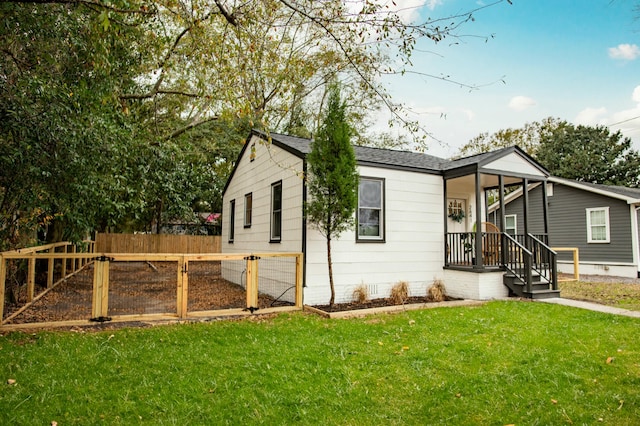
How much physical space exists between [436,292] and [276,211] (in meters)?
4.04

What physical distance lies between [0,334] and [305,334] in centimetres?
394

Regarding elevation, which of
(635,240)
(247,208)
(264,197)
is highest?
(264,197)

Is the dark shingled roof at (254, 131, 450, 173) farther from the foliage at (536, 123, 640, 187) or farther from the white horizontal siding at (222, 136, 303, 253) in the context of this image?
the foliage at (536, 123, 640, 187)

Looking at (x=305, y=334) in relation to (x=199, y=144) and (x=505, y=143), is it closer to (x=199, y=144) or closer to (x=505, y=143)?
(x=199, y=144)

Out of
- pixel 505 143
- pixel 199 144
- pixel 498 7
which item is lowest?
pixel 498 7

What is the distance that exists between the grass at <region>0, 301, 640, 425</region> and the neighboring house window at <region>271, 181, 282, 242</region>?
3408mm

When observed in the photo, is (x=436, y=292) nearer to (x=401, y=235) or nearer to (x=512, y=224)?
(x=401, y=235)

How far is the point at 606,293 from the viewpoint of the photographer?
9.14 metres

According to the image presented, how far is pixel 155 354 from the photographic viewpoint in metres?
4.29

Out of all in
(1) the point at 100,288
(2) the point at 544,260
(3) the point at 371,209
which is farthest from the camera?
(2) the point at 544,260

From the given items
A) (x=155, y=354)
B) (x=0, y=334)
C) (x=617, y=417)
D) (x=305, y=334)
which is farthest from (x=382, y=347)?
(x=0, y=334)

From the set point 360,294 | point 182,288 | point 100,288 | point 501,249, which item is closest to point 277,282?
point 360,294

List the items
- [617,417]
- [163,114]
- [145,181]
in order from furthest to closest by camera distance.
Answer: [163,114] → [145,181] → [617,417]

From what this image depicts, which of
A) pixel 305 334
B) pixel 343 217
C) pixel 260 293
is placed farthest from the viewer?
pixel 260 293
